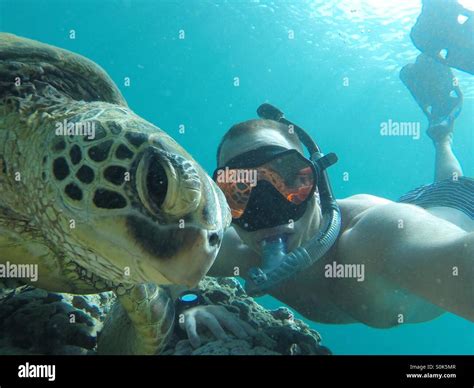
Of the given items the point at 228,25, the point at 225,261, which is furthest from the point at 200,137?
the point at 225,261

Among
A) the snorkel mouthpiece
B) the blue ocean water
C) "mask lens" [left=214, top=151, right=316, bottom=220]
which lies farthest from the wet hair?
the blue ocean water

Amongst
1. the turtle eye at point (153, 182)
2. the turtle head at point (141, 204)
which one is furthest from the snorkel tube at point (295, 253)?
the turtle eye at point (153, 182)

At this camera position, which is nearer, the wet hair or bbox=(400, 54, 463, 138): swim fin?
the wet hair

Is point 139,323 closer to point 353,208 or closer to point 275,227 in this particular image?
point 275,227

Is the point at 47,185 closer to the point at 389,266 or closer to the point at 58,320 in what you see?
the point at 58,320

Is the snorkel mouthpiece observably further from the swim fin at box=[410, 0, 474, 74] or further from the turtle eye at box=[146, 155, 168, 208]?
the swim fin at box=[410, 0, 474, 74]

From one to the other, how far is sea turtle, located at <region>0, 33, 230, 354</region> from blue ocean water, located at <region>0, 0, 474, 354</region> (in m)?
6.74

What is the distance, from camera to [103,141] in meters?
1.21

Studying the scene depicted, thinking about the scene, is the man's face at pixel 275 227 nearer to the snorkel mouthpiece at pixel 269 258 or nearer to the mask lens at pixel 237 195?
the snorkel mouthpiece at pixel 269 258

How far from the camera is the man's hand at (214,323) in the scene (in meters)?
2.15

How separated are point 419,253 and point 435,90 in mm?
7500

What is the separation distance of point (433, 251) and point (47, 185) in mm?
1931

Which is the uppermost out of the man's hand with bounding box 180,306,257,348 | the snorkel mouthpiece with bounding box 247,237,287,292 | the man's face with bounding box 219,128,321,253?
the man's face with bounding box 219,128,321,253

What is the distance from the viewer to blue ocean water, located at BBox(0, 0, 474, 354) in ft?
69.9
